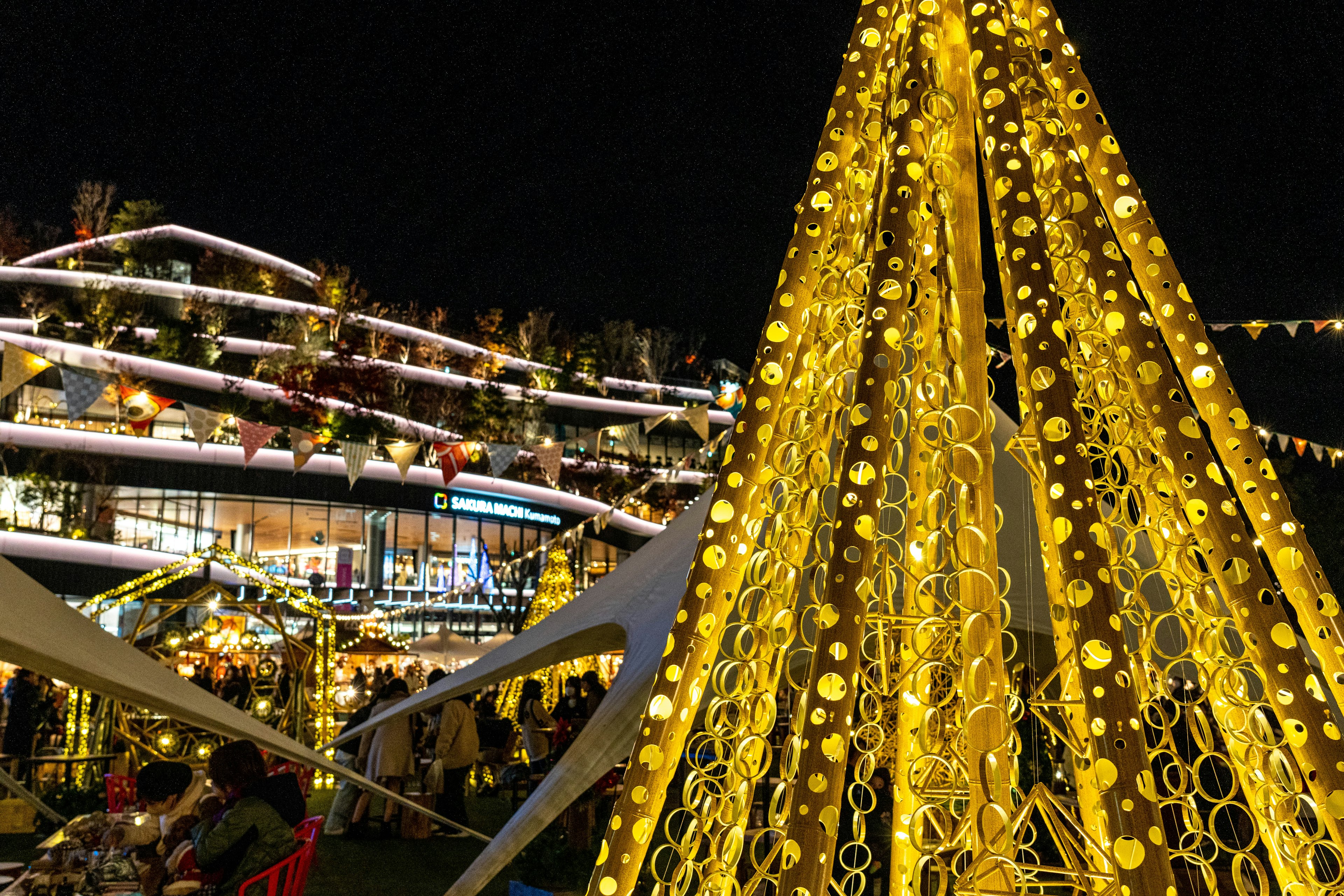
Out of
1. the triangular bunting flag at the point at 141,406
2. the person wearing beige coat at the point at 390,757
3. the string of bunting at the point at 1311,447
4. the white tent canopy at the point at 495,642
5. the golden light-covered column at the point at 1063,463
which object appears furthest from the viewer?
the white tent canopy at the point at 495,642

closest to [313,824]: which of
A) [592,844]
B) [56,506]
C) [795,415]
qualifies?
[592,844]

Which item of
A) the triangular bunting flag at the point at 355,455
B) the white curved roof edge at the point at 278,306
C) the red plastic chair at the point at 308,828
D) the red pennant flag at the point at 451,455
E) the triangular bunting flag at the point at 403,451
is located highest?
the white curved roof edge at the point at 278,306

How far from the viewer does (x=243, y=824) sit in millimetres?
4402

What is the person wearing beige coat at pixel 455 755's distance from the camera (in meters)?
9.16

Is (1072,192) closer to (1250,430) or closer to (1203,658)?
(1250,430)

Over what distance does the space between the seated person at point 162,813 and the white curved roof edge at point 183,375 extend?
74.3 feet

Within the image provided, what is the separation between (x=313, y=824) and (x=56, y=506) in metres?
27.9

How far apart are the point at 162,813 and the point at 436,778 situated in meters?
4.30

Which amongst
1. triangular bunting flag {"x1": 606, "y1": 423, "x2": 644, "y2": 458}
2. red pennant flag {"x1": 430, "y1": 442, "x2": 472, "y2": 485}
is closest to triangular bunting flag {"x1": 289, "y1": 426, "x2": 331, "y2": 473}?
red pennant flag {"x1": 430, "y1": 442, "x2": 472, "y2": 485}

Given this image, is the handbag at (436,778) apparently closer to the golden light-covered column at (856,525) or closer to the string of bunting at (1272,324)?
the string of bunting at (1272,324)

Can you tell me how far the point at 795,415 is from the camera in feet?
8.79

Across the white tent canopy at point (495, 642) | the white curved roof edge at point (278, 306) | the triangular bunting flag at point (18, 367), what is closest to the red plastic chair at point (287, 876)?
the triangular bunting flag at point (18, 367)

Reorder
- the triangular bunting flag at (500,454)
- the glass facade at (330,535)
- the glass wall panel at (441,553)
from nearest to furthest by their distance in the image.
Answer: the triangular bunting flag at (500,454), the glass facade at (330,535), the glass wall panel at (441,553)

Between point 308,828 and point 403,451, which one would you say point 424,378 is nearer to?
point 403,451
